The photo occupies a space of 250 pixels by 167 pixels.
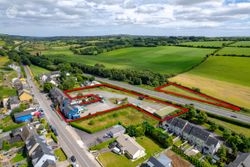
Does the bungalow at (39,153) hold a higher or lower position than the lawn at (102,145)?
higher

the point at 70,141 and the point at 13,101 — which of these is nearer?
the point at 70,141

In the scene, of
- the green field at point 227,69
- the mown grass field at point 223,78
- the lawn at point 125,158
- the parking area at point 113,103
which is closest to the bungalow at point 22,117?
the parking area at point 113,103

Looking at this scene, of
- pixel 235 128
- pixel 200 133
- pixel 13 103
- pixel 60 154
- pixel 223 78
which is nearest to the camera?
pixel 60 154

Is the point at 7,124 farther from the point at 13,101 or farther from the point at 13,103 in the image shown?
the point at 13,101

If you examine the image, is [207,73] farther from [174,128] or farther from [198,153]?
[198,153]

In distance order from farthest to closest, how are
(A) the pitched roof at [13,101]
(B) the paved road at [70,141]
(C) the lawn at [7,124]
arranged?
(A) the pitched roof at [13,101], (C) the lawn at [7,124], (B) the paved road at [70,141]

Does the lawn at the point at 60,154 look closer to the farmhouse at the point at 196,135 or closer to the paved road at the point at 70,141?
the paved road at the point at 70,141

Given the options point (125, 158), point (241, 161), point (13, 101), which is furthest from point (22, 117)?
point (241, 161)
